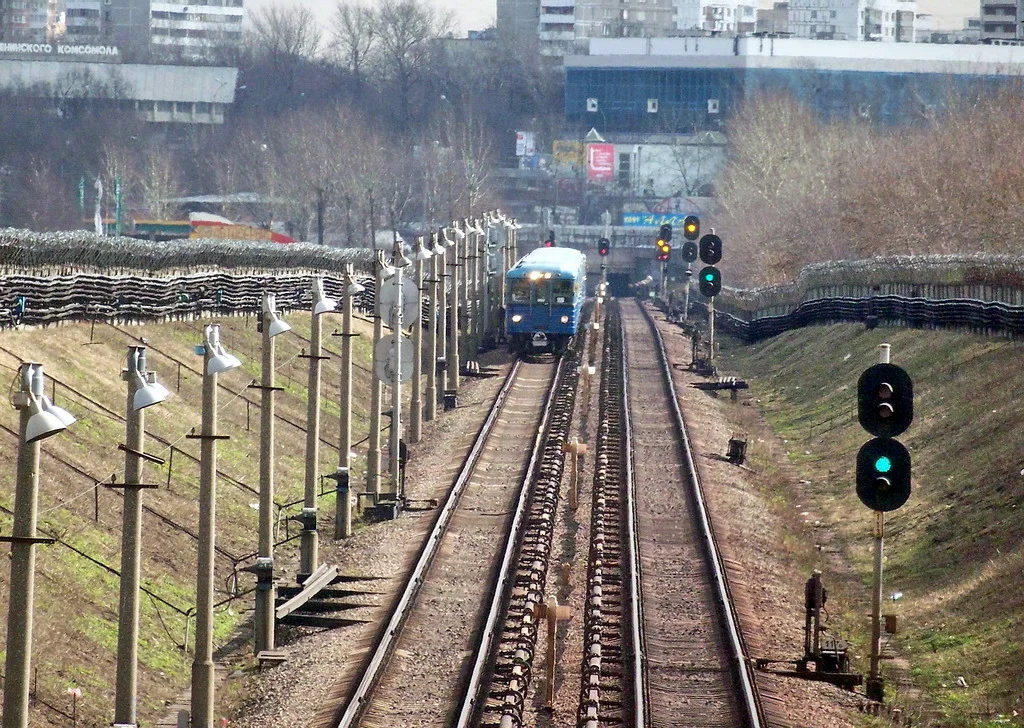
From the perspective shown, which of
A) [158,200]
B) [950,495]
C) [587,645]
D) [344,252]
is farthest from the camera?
[158,200]

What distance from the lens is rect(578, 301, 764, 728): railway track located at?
19297mm

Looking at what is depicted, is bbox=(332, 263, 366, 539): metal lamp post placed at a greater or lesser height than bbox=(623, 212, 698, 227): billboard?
greater

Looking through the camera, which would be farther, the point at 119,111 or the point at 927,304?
the point at 119,111

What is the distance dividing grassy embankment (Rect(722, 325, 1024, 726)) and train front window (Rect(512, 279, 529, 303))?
39.6ft

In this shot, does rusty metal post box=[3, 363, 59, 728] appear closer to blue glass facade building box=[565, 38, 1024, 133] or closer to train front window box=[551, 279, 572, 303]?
train front window box=[551, 279, 572, 303]

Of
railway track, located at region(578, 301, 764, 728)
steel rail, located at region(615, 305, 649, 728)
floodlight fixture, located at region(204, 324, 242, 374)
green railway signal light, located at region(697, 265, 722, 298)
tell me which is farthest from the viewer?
green railway signal light, located at region(697, 265, 722, 298)

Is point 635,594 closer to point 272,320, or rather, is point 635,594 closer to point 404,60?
point 272,320

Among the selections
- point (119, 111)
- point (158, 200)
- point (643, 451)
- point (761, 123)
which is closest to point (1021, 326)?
point (643, 451)

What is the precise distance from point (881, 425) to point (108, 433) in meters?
14.4

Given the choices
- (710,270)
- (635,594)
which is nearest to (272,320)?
(635,594)

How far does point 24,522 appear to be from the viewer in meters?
14.4

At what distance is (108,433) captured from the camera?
29.5 metres

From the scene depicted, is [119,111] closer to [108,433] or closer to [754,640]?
[108,433]

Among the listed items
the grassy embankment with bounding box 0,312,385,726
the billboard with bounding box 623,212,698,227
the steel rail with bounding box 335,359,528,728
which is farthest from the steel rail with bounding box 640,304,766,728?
the billboard with bounding box 623,212,698,227
